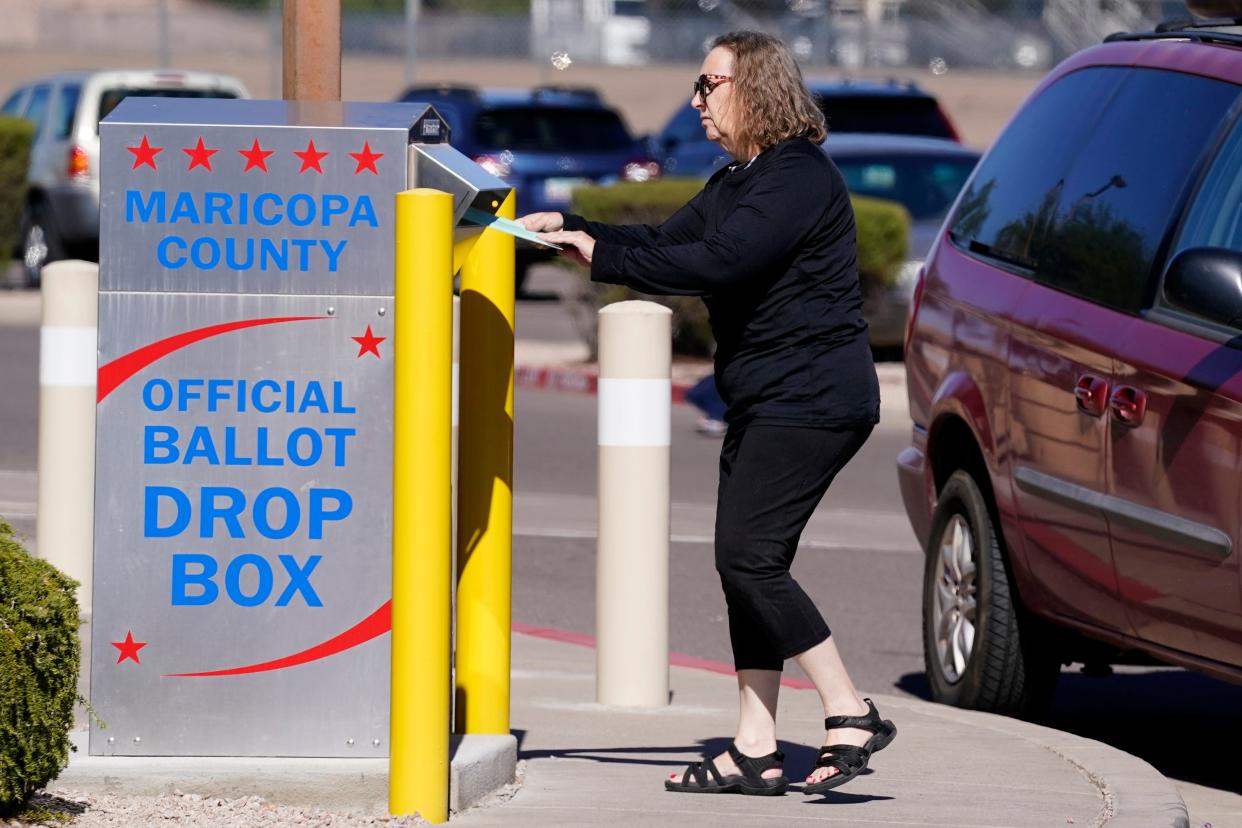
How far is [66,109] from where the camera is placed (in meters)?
21.8

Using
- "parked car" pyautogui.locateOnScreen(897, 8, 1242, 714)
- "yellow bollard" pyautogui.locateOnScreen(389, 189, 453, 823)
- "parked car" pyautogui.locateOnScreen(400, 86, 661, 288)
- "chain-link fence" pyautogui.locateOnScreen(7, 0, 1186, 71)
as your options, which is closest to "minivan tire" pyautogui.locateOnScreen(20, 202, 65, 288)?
"parked car" pyautogui.locateOnScreen(400, 86, 661, 288)

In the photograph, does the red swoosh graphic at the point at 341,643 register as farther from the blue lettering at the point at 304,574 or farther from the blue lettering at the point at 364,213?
the blue lettering at the point at 364,213

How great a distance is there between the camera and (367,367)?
15.7ft

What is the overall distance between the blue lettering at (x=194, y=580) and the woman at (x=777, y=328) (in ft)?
3.49

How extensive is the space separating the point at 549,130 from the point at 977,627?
53.3ft

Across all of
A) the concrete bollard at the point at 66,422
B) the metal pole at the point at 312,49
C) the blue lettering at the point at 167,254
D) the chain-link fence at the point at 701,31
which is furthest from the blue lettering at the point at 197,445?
the chain-link fence at the point at 701,31

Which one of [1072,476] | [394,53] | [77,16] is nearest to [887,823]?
[1072,476]

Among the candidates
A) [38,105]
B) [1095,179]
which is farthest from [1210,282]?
[38,105]

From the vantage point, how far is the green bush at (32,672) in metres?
4.24

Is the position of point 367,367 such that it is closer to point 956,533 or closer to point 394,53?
point 956,533

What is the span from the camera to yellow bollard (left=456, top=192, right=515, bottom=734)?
207 inches

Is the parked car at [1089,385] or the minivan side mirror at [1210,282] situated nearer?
the minivan side mirror at [1210,282]

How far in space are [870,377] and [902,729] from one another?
1.37 metres

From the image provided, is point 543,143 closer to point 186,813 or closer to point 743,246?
point 743,246
